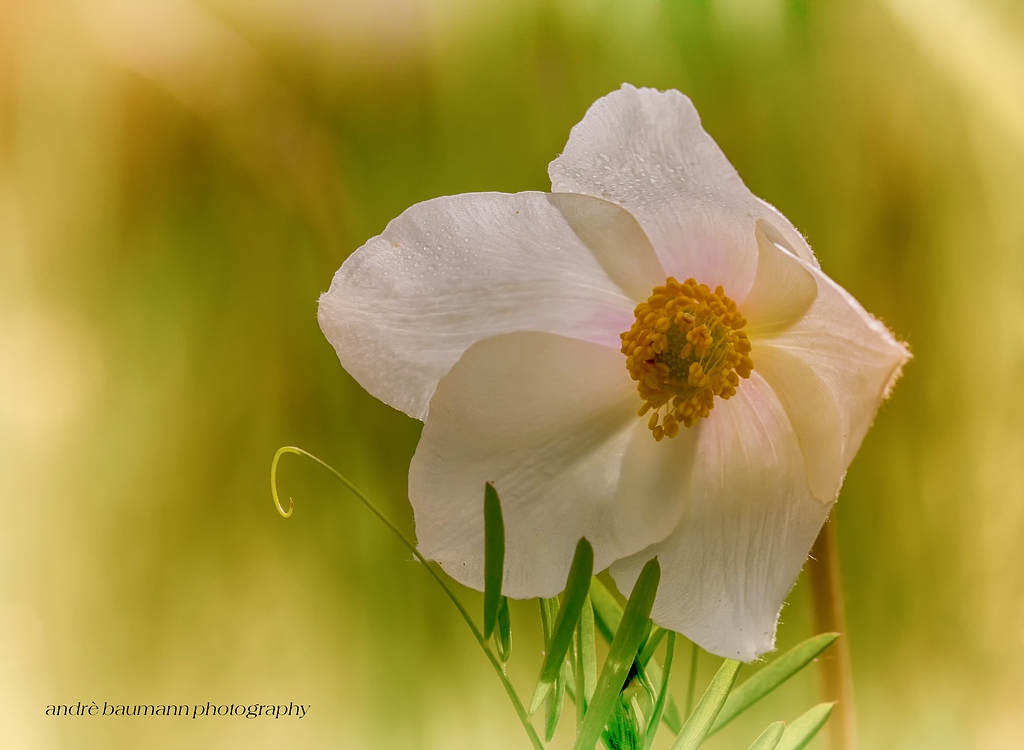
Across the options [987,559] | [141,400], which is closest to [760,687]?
[987,559]

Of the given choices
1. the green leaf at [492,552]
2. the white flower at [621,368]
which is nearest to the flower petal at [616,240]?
the white flower at [621,368]

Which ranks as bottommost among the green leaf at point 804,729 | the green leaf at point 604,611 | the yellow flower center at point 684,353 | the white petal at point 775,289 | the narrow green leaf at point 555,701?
the green leaf at point 804,729

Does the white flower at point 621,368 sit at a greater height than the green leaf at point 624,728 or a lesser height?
greater

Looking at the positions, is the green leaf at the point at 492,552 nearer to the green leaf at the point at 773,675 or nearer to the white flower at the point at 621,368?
the white flower at the point at 621,368

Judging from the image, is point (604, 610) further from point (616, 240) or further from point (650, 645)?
point (616, 240)

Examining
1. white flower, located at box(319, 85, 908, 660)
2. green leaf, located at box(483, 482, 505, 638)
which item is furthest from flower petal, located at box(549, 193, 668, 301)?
green leaf, located at box(483, 482, 505, 638)

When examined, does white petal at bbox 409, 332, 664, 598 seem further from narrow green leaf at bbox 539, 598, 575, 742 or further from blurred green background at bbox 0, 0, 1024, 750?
blurred green background at bbox 0, 0, 1024, 750

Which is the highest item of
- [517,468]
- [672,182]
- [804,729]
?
[672,182]

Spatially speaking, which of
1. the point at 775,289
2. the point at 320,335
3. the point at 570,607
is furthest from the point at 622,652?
the point at 320,335
